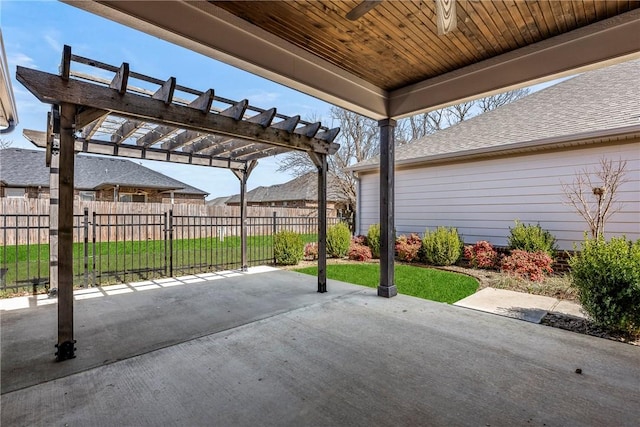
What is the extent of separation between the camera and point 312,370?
8.21 ft

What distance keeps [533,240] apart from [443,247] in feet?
5.58

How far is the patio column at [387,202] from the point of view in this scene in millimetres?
4512

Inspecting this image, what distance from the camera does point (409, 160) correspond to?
8406 mm

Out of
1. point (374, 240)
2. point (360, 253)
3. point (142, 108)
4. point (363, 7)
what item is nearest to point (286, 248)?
point (360, 253)

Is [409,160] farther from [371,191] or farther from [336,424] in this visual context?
[336,424]

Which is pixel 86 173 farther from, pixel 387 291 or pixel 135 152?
pixel 387 291

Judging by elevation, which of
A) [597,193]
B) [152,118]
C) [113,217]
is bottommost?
[113,217]

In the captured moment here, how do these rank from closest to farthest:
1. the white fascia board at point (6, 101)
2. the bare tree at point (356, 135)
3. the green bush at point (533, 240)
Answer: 1. the white fascia board at point (6, 101)
2. the green bush at point (533, 240)
3. the bare tree at point (356, 135)

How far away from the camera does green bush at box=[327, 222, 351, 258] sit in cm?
849

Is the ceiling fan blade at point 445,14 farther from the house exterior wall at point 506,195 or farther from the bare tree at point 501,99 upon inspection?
the bare tree at point 501,99

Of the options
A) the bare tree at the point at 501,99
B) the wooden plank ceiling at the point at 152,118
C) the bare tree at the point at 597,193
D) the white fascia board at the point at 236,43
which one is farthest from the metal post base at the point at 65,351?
the bare tree at the point at 501,99

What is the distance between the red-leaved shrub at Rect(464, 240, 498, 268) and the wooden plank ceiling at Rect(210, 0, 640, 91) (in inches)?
172

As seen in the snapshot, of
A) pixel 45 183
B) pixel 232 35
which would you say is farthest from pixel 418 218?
pixel 45 183

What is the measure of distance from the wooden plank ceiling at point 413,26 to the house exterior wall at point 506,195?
400cm
